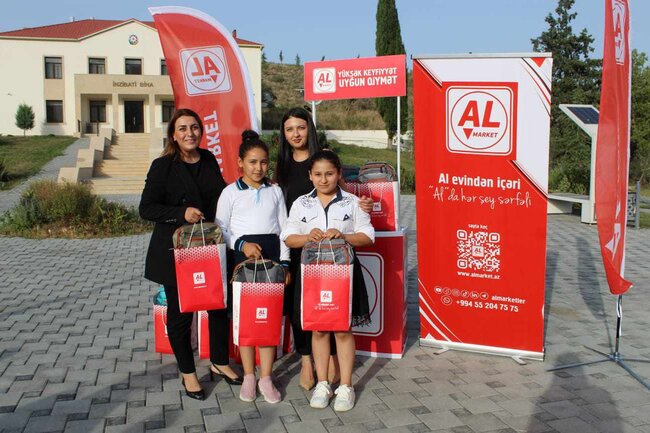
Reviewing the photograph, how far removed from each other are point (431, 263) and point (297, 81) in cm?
6203

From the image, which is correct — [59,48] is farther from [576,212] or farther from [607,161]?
[607,161]

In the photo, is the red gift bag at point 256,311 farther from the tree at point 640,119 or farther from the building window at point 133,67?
the building window at point 133,67

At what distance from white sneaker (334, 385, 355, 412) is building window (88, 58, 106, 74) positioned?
4245cm

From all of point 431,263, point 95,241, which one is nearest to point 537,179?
point 431,263

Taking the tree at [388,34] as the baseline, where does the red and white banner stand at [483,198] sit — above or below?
below

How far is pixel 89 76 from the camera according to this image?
40.2 metres

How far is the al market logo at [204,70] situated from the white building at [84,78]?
120 feet

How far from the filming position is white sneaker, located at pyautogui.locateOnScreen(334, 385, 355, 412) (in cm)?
389

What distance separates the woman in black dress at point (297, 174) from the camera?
14.0ft

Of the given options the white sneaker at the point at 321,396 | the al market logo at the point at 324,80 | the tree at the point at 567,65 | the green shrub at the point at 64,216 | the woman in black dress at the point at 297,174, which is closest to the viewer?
the white sneaker at the point at 321,396

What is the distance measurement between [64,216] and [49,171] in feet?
50.6

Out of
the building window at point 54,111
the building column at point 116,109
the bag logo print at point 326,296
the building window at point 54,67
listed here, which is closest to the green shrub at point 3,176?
the building column at point 116,109

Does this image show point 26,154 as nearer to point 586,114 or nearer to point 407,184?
point 407,184

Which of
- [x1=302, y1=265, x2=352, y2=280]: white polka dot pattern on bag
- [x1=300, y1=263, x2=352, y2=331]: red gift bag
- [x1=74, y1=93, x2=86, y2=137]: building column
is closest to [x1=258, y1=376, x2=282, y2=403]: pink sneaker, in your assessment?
[x1=300, y1=263, x2=352, y2=331]: red gift bag
